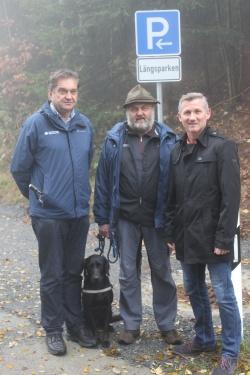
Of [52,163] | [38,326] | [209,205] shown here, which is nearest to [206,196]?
[209,205]

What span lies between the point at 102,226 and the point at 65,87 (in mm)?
1422

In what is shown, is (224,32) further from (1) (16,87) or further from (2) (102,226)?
(2) (102,226)

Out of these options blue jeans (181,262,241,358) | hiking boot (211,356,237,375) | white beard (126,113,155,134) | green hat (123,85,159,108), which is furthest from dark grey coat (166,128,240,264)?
hiking boot (211,356,237,375)

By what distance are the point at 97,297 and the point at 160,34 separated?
11.6ft

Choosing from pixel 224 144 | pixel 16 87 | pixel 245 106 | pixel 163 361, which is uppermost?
pixel 16 87

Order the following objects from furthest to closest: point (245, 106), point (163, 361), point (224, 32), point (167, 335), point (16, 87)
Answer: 1. point (16, 87)
2. point (245, 106)
3. point (224, 32)
4. point (167, 335)
5. point (163, 361)

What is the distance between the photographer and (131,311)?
5391 mm

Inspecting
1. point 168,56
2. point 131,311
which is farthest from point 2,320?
point 168,56

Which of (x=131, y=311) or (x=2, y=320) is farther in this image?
(x=2, y=320)

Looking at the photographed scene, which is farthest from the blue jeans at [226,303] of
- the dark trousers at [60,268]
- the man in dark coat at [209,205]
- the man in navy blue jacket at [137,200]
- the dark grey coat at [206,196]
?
the dark trousers at [60,268]

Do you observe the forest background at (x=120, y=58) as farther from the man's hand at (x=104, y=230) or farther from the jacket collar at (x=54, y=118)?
the jacket collar at (x=54, y=118)

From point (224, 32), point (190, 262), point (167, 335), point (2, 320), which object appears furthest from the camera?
point (224, 32)

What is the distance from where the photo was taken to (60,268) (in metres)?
5.14

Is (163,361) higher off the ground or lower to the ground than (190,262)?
lower
